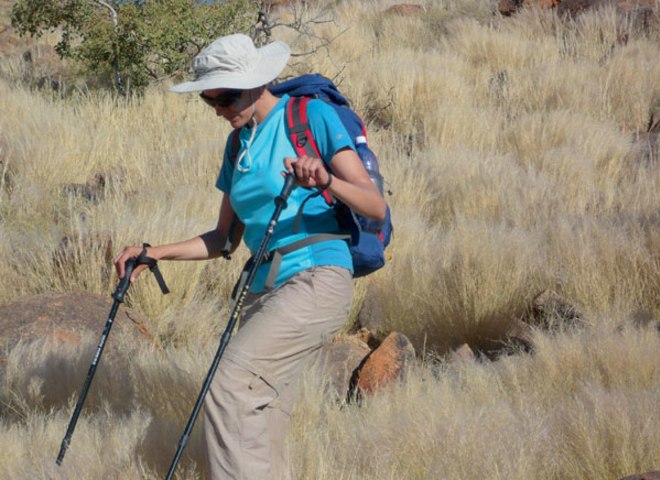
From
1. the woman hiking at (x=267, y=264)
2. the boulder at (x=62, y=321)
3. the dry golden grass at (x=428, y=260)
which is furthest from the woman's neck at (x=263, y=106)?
the boulder at (x=62, y=321)

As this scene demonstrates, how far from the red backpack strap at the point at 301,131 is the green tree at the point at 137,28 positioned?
858cm

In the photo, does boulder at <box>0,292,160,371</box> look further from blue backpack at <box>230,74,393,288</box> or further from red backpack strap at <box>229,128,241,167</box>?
blue backpack at <box>230,74,393,288</box>

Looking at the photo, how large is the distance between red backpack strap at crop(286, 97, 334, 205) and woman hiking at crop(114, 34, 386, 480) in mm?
22

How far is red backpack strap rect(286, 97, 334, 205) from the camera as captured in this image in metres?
3.78

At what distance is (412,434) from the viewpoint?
457cm

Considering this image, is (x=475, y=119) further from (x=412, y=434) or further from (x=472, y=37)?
(x=412, y=434)

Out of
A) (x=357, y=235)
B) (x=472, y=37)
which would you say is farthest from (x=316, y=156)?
(x=472, y=37)

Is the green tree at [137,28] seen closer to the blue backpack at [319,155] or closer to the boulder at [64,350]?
the boulder at [64,350]

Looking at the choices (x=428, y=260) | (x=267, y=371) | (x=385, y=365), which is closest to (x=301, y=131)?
(x=267, y=371)

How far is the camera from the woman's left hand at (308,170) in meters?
3.52

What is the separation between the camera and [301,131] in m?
3.81

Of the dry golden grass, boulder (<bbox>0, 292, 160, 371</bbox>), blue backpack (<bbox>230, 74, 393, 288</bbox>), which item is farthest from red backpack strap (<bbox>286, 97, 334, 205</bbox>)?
boulder (<bbox>0, 292, 160, 371</bbox>)

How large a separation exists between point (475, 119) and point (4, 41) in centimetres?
1212

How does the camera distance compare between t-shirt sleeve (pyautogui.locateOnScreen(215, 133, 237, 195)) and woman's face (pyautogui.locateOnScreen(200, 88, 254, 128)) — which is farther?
t-shirt sleeve (pyautogui.locateOnScreen(215, 133, 237, 195))
